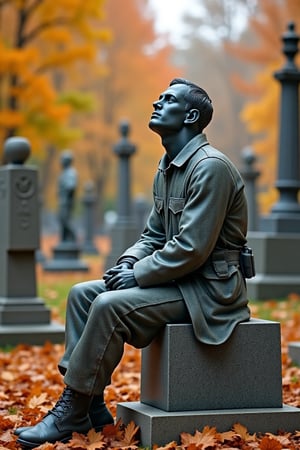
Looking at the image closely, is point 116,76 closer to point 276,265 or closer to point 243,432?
point 276,265

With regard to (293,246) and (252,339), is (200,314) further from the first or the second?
(293,246)

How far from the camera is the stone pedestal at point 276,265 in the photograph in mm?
13000

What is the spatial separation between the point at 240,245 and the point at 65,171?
17.2 meters

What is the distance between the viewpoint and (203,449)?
480cm

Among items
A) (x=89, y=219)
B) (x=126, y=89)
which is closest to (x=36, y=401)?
(x=89, y=219)

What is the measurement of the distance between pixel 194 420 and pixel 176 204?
3.92 ft

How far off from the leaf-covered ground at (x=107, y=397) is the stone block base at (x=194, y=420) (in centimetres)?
4

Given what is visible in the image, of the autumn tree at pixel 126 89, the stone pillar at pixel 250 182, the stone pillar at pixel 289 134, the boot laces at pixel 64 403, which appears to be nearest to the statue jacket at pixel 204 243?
the boot laces at pixel 64 403

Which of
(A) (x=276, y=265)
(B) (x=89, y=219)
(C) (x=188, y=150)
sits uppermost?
(B) (x=89, y=219)

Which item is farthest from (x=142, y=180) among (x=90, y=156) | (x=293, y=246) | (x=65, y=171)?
(x=293, y=246)

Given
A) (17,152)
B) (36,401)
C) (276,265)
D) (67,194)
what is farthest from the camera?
(67,194)

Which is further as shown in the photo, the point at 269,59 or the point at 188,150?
the point at 269,59

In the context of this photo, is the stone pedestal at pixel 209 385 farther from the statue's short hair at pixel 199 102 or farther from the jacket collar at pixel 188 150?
the statue's short hair at pixel 199 102

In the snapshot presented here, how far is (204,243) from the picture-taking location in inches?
199
